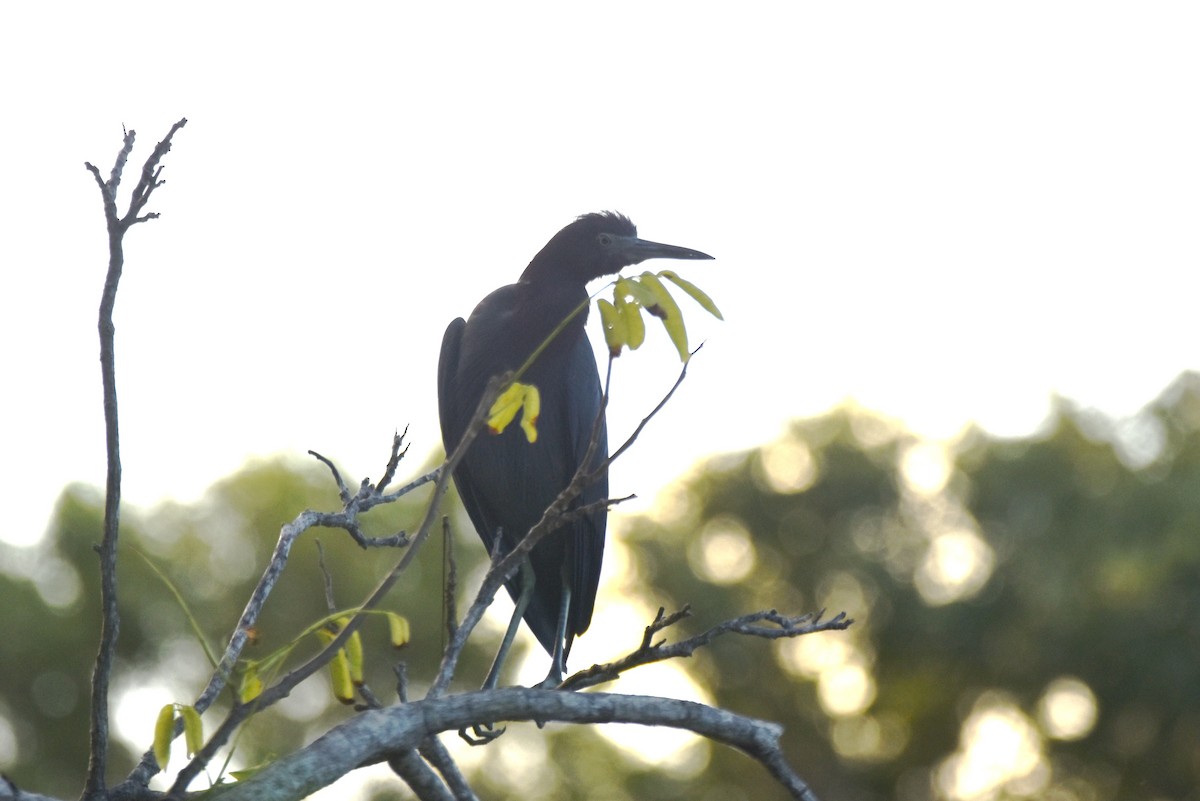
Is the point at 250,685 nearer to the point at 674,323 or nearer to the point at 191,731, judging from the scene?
the point at 191,731

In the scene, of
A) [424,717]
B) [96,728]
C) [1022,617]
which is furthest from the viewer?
[1022,617]

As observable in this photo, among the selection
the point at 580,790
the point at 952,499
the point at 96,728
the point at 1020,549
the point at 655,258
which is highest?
the point at 952,499

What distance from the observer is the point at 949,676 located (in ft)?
108

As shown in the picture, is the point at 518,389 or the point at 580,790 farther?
the point at 580,790

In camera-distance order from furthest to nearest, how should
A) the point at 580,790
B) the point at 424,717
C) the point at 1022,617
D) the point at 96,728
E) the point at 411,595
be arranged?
the point at 580,790, the point at 1022,617, the point at 411,595, the point at 424,717, the point at 96,728

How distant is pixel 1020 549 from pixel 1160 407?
4832mm

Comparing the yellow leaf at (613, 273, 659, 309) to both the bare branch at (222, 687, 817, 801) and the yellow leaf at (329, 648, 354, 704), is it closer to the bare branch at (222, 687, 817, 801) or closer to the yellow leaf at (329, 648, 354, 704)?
the bare branch at (222, 687, 817, 801)

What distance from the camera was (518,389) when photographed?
3012 millimetres

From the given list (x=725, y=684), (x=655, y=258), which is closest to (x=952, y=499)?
(x=725, y=684)

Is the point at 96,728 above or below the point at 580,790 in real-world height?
below

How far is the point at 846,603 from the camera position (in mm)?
33562

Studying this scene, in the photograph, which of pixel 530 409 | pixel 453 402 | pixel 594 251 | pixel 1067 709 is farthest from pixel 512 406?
pixel 1067 709

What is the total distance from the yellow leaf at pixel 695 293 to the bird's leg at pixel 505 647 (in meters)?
1.80

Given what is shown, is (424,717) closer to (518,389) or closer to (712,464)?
(518,389)
